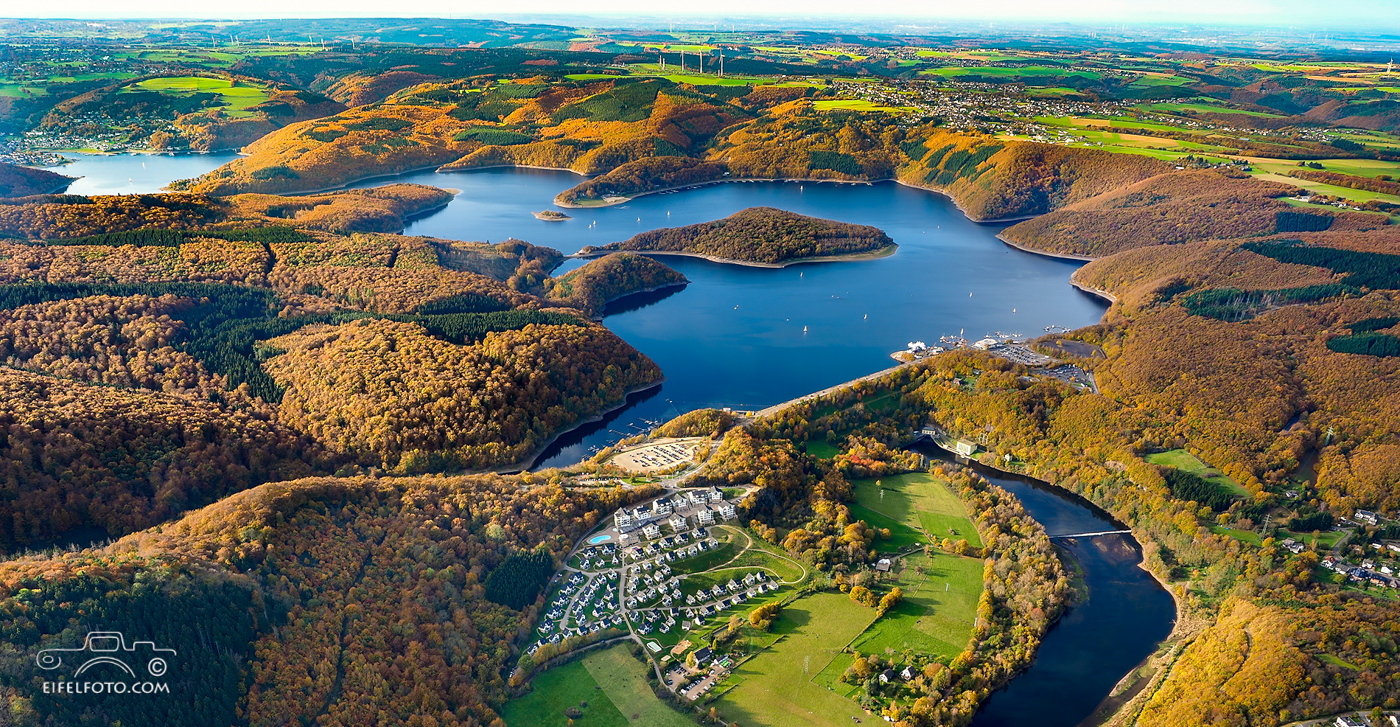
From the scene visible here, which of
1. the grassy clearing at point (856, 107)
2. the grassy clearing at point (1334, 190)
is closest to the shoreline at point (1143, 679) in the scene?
the grassy clearing at point (1334, 190)

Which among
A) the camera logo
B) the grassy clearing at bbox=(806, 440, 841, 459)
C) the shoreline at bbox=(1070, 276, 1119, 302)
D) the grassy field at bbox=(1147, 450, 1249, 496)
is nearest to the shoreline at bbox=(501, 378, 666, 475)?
the grassy clearing at bbox=(806, 440, 841, 459)

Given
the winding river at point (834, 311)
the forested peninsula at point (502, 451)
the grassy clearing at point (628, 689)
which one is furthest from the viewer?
the winding river at point (834, 311)

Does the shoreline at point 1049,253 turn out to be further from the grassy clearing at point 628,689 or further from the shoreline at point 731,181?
the grassy clearing at point 628,689

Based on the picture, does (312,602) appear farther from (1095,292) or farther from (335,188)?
(335,188)

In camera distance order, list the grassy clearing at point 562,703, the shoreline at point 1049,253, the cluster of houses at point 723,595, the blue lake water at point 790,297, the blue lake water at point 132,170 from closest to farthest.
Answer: the grassy clearing at point 562,703, the cluster of houses at point 723,595, the blue lake water at point 790,297, the shoreline at point 1049,253, the blue lake water at point 132,170

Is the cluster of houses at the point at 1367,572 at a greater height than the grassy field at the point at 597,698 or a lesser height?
greater

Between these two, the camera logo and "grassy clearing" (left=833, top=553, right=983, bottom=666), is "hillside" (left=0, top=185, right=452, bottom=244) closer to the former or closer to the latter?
the camera logo

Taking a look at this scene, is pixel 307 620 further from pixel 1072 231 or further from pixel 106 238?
pixel 1072 231

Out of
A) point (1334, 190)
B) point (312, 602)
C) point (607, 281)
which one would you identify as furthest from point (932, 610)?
point (1334, 190)
